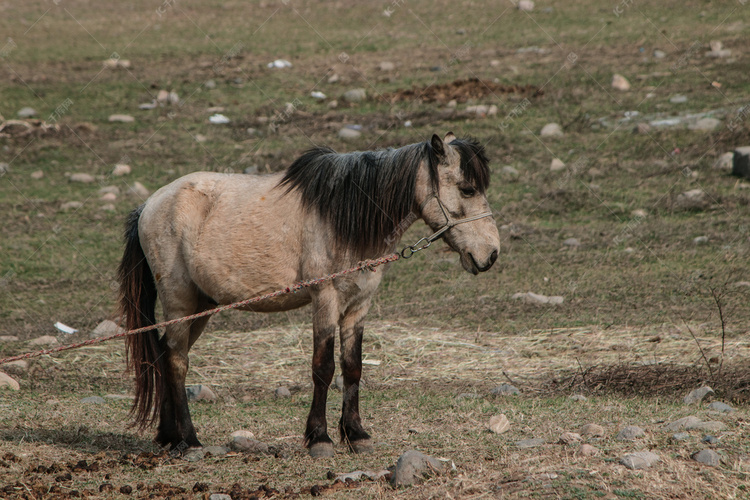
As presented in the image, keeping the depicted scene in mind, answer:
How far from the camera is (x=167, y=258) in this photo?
540 centimetres

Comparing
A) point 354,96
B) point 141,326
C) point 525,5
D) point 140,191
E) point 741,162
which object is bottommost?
point 141,326

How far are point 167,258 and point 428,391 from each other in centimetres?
228

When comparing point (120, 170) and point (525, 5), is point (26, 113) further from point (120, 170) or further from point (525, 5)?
point (525, 5)

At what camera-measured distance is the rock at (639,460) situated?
409cm

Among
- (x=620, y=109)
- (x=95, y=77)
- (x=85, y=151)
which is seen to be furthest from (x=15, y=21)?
(x=620, y=109)

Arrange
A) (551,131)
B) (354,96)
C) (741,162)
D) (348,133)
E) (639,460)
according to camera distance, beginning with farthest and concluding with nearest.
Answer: (354,96) → (348,133) → (551,131) → (741,162) → (639,460)

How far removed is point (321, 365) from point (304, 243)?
2.50 feet

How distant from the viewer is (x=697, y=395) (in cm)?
566

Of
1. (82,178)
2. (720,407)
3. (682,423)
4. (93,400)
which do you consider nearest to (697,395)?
(720,407)

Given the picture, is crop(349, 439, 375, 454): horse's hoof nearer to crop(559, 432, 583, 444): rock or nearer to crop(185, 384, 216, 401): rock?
crop(559, 432, 583, 444): rock

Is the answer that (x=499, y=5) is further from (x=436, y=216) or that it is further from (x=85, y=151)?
(x=436, y=216)

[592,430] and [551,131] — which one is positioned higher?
[551,131]

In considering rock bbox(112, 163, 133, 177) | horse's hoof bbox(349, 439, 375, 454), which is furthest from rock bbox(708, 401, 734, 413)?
rock bbox(112, 163, 133, 177)

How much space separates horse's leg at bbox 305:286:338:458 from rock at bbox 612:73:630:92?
418 inches
